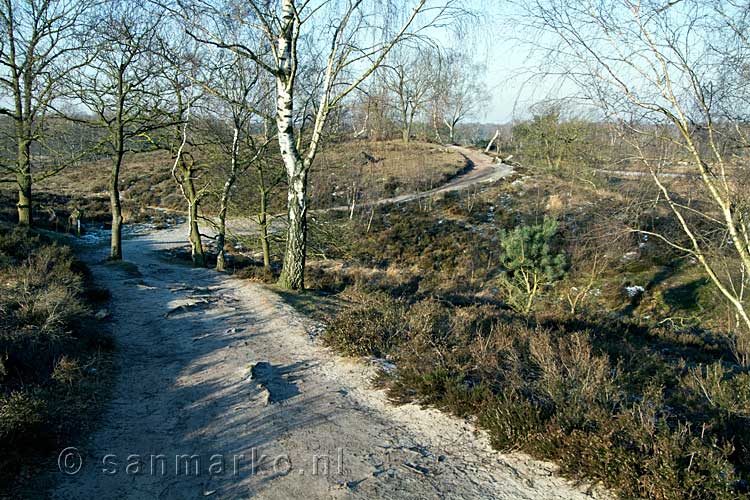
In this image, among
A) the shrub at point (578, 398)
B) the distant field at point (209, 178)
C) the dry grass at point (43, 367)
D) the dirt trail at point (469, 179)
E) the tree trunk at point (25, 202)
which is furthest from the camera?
the dirt trail at point (469, 179)

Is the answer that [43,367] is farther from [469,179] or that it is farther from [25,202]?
[469,179]

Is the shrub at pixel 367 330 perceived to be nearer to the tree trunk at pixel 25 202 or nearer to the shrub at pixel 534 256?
the shrub at pixel 534 256

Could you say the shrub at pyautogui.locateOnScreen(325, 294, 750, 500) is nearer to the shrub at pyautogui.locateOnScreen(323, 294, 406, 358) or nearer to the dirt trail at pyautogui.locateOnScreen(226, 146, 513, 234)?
the shrub at pyautogui.locateOnScreen(323, 294, 406, 358)

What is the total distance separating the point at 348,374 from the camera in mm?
→ 5926

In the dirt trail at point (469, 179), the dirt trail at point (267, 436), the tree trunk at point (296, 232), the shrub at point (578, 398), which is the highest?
the dirt trail at point (469, 179)

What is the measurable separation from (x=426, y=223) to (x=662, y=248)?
12740 millimetres

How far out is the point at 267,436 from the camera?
4.42 meters

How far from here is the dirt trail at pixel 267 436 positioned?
12.1ft

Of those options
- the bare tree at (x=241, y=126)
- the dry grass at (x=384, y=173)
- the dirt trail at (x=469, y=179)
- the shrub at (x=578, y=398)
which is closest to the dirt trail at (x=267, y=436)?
the shrub at (x=578, y=398)

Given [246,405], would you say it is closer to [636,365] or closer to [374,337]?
[374,337]

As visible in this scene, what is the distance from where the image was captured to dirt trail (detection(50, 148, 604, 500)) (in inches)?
145

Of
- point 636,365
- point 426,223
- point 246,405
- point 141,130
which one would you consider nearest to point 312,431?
point 246,405

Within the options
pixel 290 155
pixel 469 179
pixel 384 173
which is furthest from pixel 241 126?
pixel 469 179

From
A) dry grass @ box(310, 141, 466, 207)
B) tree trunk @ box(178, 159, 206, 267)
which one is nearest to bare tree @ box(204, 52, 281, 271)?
tree trunk @ box(178, 159, 206, 267)
